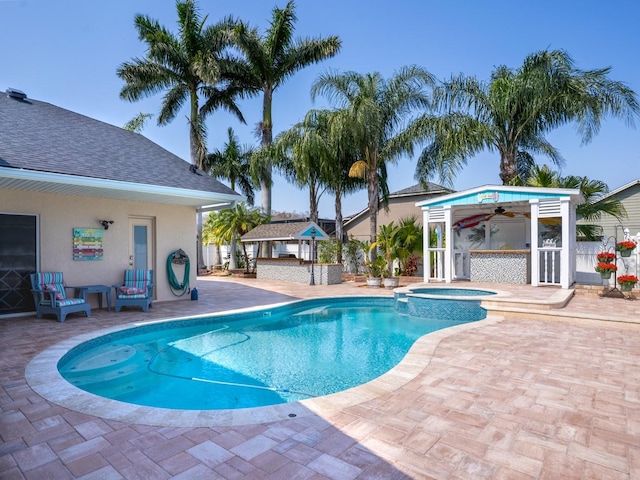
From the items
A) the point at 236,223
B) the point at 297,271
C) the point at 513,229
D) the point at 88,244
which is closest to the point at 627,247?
the point at 513,229

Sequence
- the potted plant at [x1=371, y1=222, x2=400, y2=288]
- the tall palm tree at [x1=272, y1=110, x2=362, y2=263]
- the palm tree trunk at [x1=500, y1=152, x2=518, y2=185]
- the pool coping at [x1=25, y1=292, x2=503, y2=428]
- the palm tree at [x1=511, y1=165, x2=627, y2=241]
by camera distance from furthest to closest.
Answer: the tall palm tree at [x1=272, y1=110, x2=362, y2=263] → the palm tree trunk at [x1=500, y1=152, x2=518, y2=185] → the potted plant at [x1=371, y1=222, x2=400, y2=288] → the palm tree at [x1=511, y1=165, x2=627, y2=241] → the pool coping at [x1=25, y1=292, x2=503, y2=428]

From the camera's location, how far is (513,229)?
55.3ft

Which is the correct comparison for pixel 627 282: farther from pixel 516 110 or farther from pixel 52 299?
pixel 52 299


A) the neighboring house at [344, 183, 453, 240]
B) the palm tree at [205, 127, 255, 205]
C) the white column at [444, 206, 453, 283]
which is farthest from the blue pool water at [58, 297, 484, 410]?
the palm tree at [205, 127, 255, 205]

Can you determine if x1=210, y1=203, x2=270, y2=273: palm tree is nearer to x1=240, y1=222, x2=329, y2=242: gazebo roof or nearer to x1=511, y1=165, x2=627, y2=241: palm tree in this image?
x1=240, y1=222, x2=329, y2=242: gazebo roof

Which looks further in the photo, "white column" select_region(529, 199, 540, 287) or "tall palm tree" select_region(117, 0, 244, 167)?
"tall palm tree" select_region(117, 0, 244, 167)

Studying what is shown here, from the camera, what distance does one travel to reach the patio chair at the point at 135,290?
9414 millimetres

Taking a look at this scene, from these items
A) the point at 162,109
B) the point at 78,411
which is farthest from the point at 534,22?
the point at 162,109

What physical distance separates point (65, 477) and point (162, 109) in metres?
23.0

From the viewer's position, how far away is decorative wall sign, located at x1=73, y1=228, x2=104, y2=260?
941cm

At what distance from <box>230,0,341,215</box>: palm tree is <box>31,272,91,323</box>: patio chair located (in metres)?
12.5

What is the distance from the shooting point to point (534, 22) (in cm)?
1138

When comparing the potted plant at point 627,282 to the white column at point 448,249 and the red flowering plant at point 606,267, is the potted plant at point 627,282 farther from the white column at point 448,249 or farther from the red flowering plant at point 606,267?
the white column at point 448,249

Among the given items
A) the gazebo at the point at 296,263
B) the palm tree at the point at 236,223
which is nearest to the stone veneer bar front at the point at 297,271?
the gazebo at the point at 296,263
